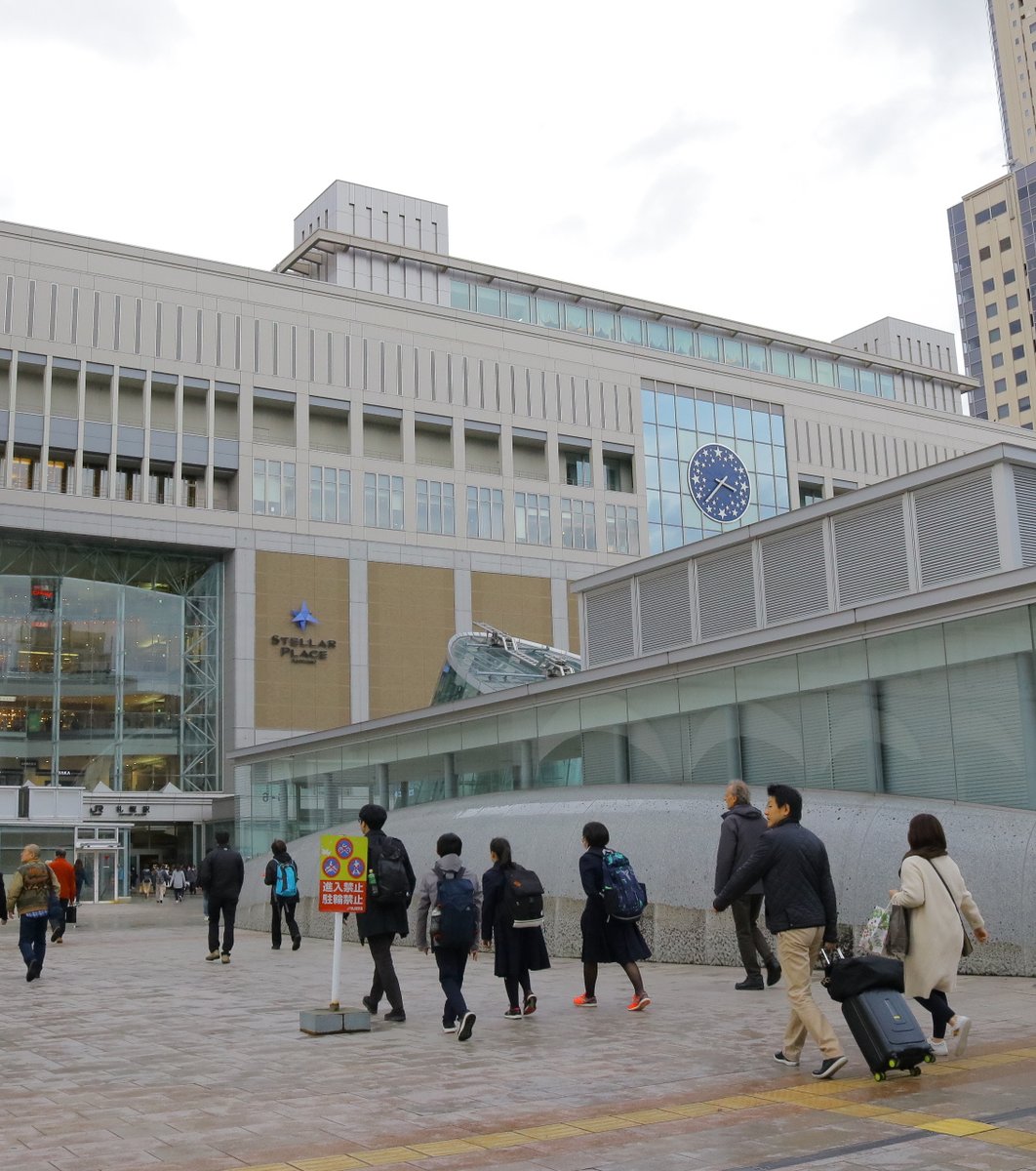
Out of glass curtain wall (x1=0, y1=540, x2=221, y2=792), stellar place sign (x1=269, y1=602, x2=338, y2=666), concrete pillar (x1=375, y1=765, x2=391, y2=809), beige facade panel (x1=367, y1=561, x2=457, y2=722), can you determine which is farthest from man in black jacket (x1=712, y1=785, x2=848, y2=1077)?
beige facade panel (x1=367, y1=561, x2=457, y2=722)

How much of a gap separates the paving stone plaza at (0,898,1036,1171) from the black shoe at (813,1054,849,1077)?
9cm

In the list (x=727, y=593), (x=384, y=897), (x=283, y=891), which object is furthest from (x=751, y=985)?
(x=283, y=891)

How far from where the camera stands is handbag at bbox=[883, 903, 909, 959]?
304 inches

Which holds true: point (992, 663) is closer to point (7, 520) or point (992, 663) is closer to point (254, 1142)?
point (254, 1142)

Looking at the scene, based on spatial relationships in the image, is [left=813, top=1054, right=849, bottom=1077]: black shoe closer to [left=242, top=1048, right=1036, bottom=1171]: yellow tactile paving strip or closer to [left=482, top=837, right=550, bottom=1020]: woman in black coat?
[left=242, top=1048, right=1036, bottom=1171]: yellow tactile paving strip

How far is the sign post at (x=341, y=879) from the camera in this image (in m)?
9.92

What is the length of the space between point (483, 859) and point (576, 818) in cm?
226

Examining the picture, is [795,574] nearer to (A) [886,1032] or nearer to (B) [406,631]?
(A) [886,1032]

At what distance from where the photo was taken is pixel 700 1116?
648 centimetres

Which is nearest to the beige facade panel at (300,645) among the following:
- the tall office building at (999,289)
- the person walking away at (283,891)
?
the person walking away at (283,891)

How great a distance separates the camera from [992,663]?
1308cm

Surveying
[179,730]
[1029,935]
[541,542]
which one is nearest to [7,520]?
[179,730]

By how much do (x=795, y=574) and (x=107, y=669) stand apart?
36385 mm

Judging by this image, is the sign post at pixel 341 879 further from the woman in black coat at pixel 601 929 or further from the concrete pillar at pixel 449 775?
the concrete pillar at pixel 449 775
